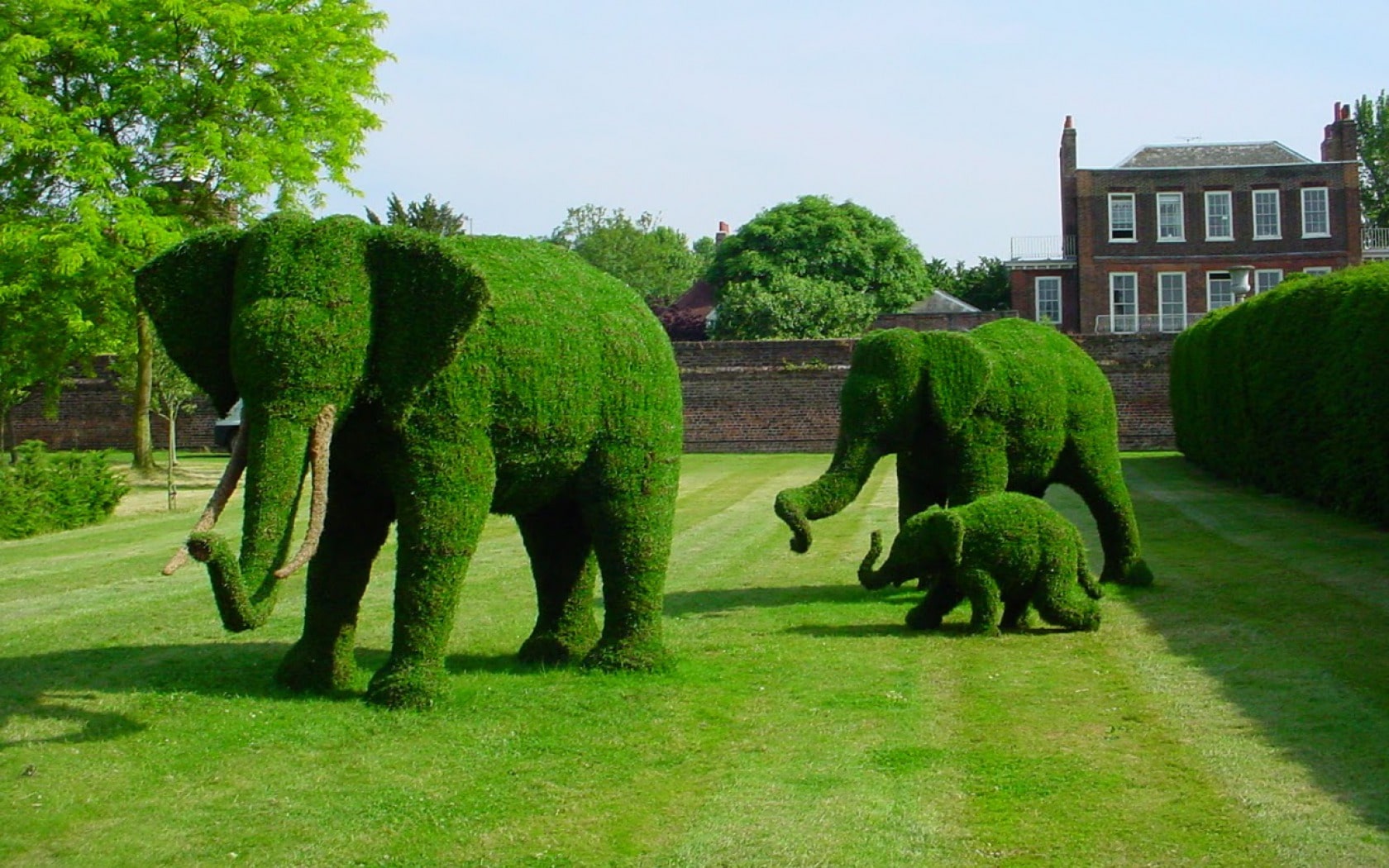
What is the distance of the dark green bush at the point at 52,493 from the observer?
20.1 meters

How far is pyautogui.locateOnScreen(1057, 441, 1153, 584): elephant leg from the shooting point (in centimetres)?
1302

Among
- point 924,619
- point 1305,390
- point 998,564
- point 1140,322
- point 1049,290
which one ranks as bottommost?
point 924,619

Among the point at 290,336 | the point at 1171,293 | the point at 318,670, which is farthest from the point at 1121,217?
the point at 290,336

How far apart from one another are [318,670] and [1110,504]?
7551 millimetres

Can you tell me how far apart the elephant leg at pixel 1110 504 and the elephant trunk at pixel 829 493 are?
6.65 ft

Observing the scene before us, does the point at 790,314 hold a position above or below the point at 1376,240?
below

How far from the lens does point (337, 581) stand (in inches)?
343

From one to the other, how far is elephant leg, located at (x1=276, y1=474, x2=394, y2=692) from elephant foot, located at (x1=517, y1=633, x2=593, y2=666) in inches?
55.9

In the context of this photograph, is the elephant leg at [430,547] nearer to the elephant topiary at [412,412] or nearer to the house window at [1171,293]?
the elephant topiary at [412,412]

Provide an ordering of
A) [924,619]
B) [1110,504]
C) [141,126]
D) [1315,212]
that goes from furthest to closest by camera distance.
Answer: [1315,212] < [141,126] < [1110,504] < [924,619]

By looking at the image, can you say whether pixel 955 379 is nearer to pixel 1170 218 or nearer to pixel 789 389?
pixel 789 389

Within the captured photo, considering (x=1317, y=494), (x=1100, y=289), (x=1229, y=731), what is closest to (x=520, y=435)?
(x=1229, y=731)

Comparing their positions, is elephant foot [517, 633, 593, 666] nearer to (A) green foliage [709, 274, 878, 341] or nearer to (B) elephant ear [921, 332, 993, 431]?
(B) elephant ear [921, 332, 993, 431]

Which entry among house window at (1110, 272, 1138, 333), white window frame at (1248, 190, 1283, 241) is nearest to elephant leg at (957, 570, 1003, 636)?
house window at (1110, 272, 1138, 333)
